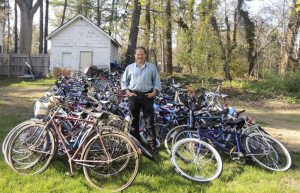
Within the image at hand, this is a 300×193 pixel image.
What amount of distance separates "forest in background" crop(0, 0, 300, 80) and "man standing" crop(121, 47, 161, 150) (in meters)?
6.15

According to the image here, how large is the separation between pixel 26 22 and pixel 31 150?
999 inches

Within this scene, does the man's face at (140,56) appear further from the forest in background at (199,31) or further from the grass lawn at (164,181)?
the forest in background at (199,31)

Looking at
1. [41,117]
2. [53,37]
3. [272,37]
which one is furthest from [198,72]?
[272,37]

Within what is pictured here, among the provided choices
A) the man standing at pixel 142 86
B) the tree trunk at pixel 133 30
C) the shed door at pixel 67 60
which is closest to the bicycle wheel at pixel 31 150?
the man standing at pixel 142 86

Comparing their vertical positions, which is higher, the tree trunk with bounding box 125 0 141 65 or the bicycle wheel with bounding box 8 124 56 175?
the tree trunk with bounding box 125 0 141 65

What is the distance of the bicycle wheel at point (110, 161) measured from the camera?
5.48 meters

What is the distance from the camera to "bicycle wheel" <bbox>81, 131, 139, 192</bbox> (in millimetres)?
5484


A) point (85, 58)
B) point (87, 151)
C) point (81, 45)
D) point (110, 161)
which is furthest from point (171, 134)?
point (81, 45)

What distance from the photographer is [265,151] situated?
6.88 m

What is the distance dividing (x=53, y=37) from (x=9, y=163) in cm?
2256

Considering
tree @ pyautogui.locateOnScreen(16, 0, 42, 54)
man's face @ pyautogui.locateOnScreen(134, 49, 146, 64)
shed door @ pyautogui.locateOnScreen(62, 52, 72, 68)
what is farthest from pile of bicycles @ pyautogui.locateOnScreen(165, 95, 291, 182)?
tree @ pyautogui.locateOnScreen(16, 0, 42, 54)

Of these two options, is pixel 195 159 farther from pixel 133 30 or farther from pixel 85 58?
pixel 85 58

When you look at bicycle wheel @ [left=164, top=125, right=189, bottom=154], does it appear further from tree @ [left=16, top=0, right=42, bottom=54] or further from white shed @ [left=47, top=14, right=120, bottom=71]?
tree @ [left=16, top=0, right=42, bottom=54]

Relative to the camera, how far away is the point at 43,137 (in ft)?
19.1
